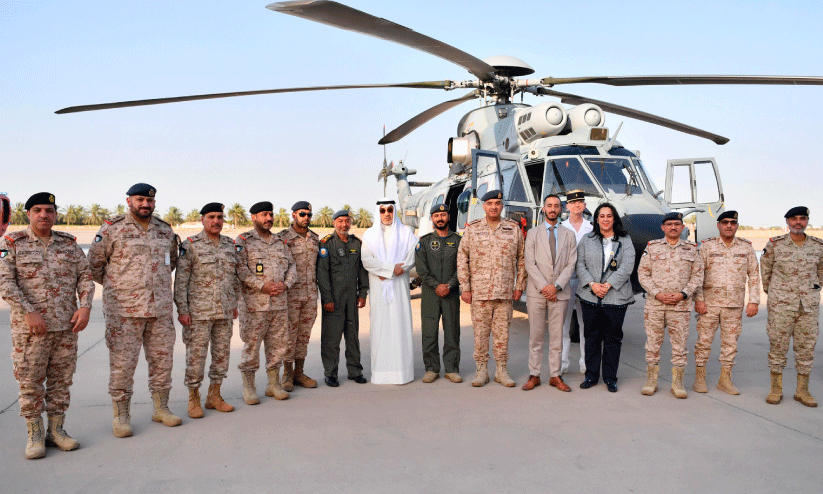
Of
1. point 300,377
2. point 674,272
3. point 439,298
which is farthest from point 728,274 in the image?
point 300,377

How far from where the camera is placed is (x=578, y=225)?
550cm

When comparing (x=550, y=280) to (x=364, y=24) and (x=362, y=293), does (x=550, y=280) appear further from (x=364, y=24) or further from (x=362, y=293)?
(x=364, y=24)

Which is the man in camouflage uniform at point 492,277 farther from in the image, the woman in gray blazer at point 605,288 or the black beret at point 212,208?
Answer: the black beret at point 212,208

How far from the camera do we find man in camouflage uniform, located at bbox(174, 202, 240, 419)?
14.0 ft

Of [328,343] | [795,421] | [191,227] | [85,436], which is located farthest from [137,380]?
[191,227]

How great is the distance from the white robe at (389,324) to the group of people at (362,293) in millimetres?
13

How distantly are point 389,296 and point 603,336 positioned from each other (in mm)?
1989

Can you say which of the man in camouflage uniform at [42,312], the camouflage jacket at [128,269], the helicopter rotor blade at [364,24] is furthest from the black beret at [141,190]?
the helicopter rotor blade at [364,24]

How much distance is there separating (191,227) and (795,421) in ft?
205

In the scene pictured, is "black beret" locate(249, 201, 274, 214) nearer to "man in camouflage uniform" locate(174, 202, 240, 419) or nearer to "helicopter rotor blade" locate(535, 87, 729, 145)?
"man in camouflage uniform" locate(174, 202, 240, 419)

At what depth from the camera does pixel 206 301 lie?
169 inches

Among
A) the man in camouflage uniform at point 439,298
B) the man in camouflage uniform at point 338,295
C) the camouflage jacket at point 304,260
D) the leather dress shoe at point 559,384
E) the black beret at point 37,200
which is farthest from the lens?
the man in camouflage uniform at point 439,298

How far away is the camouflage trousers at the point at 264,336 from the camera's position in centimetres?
462

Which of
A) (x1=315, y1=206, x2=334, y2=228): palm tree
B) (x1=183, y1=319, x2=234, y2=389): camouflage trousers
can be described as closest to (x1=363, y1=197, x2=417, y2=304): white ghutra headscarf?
(x1=183, y1=319, x2=234, y2=389): camouflage trousers
